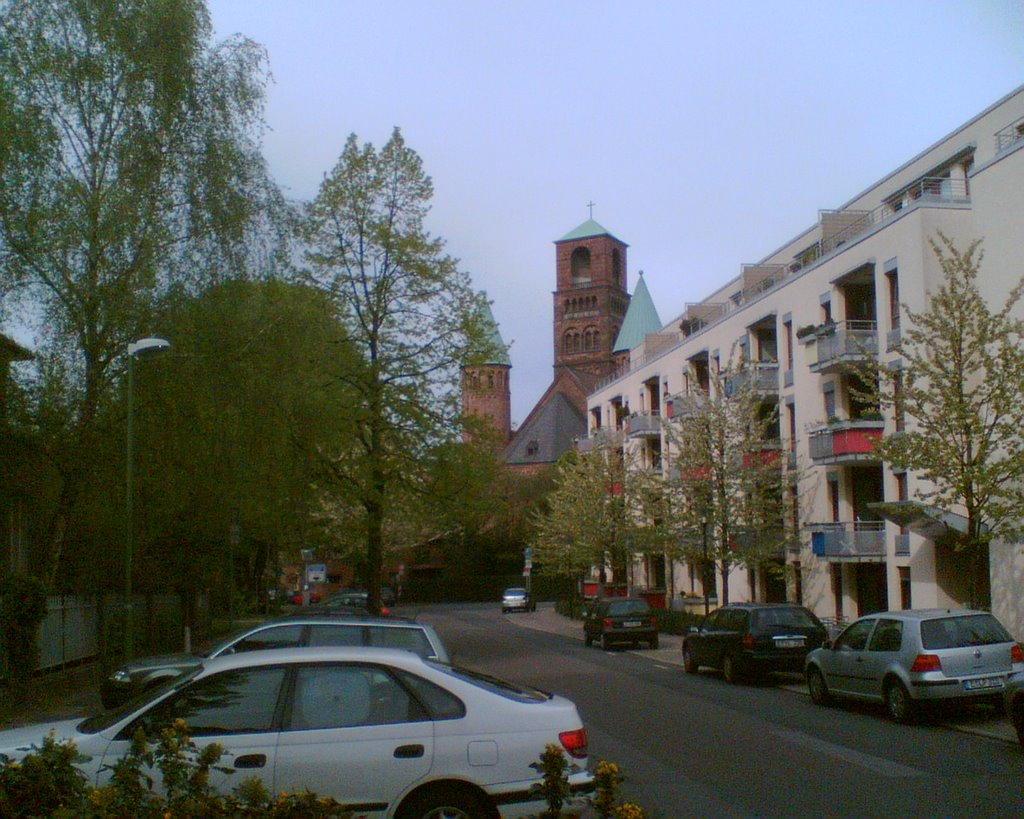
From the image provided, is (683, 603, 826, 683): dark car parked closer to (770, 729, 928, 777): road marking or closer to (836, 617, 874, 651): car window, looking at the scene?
(836, 617, 874, 651): car window

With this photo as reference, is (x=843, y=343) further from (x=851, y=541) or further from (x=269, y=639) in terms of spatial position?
(x=269, y=639)

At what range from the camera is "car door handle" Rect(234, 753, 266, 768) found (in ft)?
22.1

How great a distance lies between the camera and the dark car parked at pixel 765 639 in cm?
2119

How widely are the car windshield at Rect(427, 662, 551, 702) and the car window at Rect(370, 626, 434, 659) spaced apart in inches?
188

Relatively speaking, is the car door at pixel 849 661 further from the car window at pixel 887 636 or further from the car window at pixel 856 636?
the car window at pixel 887 636

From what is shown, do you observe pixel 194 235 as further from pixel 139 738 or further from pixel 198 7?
pixel 139 738

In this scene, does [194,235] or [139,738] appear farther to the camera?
[194,235]

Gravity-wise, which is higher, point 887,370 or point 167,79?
point 167,79

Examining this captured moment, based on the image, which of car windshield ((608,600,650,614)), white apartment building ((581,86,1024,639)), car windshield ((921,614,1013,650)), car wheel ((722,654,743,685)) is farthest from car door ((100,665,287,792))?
car windshield ((608,600,650,614))

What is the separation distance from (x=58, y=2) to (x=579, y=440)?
51775 mm

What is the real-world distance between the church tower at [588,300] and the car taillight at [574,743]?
381ft

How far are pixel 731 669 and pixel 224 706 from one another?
16383 mm

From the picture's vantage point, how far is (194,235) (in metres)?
20.6

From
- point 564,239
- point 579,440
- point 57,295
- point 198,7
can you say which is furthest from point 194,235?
point 564,239
